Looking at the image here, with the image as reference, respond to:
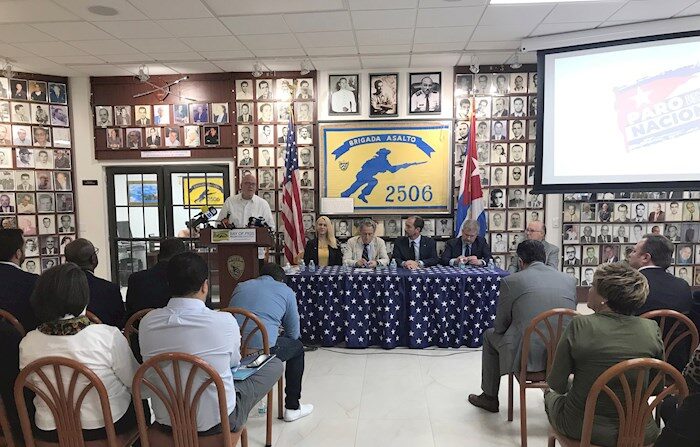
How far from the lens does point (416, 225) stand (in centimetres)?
509

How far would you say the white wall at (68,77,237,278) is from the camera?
6.22m

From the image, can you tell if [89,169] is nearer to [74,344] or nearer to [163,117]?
[163,117]

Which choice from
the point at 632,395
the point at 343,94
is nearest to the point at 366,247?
the point at 343,94

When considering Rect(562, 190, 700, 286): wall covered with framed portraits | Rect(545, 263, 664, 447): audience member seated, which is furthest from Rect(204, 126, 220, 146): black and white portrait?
Rect(545, 263, 664, 447): audience member seated

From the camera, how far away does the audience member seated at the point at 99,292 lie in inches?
100

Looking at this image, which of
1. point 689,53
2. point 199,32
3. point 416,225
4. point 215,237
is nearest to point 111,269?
point 215,237

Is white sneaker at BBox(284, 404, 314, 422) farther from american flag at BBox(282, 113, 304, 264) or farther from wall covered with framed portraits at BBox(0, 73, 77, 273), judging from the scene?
wall covered with framed portraits at BBox(0, 73, 77, 273)

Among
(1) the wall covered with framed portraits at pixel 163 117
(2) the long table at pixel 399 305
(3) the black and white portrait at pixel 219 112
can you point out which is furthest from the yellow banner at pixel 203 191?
(2) the long table at pixel 399 305

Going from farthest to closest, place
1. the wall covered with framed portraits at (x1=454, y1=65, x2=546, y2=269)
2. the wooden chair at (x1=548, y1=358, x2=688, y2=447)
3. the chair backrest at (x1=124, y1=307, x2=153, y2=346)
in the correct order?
the wall covered with framed portraits at (x1=454, y1=65, x2=546, y2=269) → the chair backrest at (x1=124, y1=307, x2=153, y2=346) → the wooden chair at (x1=548, y1=358, x2=688, y2=447)

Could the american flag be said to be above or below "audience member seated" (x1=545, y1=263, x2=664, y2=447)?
above

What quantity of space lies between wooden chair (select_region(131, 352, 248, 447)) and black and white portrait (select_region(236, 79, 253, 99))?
4.93 meters

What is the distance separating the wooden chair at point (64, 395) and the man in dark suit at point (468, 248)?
3683mm

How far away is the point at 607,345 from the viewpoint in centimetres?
181

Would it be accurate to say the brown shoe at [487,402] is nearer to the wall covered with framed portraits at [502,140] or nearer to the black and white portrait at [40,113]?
the wall covered with framed portraits at [502,140]
